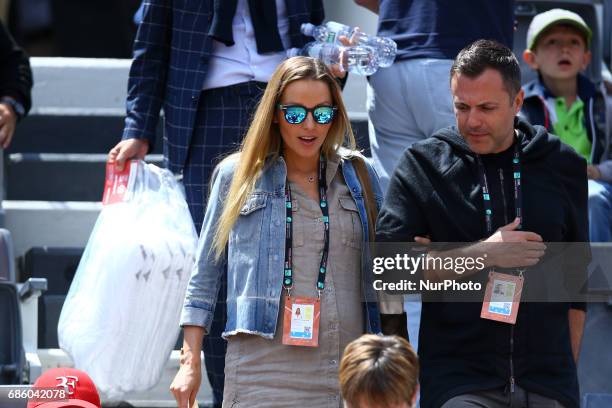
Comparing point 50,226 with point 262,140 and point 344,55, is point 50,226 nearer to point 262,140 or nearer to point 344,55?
point 344,55

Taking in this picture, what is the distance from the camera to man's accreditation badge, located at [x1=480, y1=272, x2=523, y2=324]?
12.6 ft

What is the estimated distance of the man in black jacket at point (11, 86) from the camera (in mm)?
5902

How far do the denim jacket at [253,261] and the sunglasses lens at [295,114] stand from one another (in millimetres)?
147

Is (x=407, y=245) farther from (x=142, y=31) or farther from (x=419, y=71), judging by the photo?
(x=142, y=31)

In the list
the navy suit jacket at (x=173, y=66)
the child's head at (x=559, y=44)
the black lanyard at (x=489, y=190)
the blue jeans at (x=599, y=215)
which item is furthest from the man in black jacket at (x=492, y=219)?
the child's head at (x=559, y=44)

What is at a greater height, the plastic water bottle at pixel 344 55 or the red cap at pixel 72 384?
the plastic water bottle at pixel 344 55

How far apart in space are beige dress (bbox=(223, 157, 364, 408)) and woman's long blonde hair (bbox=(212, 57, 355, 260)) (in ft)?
0.47

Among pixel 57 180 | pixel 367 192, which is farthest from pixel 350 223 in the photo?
pixel 57 180

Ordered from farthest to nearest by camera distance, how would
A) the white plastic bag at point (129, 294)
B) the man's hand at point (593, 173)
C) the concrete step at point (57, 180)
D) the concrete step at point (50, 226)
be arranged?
the concrete step at point (57, 180) < the concrete step at point (50, 226) < the man's hand at point (593, 173) < the white plastic bag at point (129, 294)

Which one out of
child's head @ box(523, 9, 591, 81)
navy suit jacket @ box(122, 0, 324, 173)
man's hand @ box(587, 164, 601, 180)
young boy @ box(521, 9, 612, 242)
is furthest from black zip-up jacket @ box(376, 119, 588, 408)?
child's head @ box(523, 9, 591, 81)

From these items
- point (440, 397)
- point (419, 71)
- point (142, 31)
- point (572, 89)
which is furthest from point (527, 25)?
point (440, 397)

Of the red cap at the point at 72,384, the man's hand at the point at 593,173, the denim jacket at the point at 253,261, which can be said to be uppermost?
the man's hand at the point at 593,173

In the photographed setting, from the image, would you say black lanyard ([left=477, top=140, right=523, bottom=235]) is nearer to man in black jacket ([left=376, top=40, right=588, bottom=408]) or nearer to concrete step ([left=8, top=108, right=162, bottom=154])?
man in black jacket ([left=376, top=40, right=588, bottom=408])

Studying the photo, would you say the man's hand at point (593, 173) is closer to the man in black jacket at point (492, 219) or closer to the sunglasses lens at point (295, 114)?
the man in black jacket at point (492, 219)
